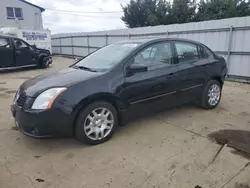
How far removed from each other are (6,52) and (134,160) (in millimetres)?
9595

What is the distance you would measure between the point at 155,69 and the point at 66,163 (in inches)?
82.3

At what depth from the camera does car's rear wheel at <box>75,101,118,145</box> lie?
3.13 metres

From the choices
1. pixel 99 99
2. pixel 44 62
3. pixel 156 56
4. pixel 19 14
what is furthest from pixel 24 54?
pixel 19 14

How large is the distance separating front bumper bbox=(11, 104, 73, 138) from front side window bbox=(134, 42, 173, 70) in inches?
59.6

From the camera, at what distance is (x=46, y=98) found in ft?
9.81

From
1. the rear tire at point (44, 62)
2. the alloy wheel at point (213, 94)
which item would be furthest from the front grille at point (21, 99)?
the rear tire at point (44, 62)

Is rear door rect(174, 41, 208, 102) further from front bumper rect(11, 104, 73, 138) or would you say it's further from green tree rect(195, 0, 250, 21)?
green tree rect(195, 0, 250, 21)

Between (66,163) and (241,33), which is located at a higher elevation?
(241,33)

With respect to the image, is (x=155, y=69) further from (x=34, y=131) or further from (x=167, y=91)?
(x=34, y=131)

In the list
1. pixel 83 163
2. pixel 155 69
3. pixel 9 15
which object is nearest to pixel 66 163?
pixel 83 163

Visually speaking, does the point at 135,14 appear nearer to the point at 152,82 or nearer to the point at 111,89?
the point at 152,82

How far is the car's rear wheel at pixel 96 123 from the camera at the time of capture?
313cm

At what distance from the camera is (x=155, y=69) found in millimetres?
3822

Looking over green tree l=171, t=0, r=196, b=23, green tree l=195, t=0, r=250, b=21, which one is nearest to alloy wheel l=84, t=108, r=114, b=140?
green tree l=195, t=0, r=250, b=21
